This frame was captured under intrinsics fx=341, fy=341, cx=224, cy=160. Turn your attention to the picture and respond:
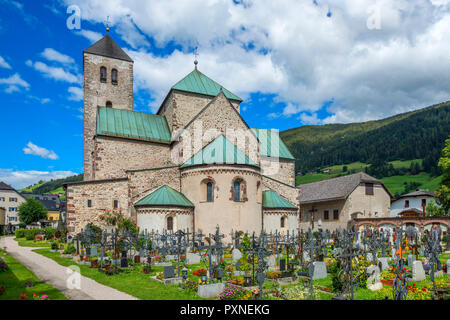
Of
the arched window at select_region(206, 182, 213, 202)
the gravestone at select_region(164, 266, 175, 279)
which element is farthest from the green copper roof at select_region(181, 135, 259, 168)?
the gravestone at select_region(164, 266, 175, 279)

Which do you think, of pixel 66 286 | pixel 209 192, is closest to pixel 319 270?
pixel 66 286

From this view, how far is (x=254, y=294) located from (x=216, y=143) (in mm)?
20516

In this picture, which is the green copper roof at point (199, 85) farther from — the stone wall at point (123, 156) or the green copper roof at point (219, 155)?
the green copper roof at point (219, 155)

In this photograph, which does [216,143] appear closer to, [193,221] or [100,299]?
[193,221]

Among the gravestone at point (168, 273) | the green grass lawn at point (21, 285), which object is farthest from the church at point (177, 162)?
the gravestone at point (168, 273)

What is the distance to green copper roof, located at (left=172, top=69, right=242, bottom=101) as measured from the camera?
1523 inches

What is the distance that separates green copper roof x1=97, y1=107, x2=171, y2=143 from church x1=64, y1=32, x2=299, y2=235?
108mm

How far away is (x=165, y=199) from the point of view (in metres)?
29.3

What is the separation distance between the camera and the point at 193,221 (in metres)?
30.2

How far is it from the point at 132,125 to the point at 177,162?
6.92 meters

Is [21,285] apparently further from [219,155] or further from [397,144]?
[397,144]

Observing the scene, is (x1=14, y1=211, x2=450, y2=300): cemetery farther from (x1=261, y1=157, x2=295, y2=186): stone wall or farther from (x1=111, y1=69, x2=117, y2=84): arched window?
(x1=111, y1=69, x2=117, y2=84): arched window
